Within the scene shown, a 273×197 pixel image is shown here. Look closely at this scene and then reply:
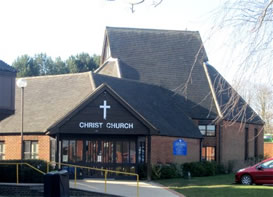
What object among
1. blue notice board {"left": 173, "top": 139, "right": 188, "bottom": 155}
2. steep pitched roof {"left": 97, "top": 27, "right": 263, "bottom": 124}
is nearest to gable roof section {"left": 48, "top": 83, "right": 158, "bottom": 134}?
blue notice board {"left": 173, "top": 139, "right": 188, "bottom": 155}

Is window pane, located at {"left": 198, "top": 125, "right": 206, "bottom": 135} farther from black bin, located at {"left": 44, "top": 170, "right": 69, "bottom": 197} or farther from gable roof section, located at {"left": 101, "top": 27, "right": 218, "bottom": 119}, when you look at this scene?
black bin, located at {"left": 44, "top": 170, "right": 69, "bottom": 197}

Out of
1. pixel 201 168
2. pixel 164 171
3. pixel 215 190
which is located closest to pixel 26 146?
pixel 164 171

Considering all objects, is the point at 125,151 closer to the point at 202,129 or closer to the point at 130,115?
the point at 130,115

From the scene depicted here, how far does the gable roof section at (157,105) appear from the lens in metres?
33.5

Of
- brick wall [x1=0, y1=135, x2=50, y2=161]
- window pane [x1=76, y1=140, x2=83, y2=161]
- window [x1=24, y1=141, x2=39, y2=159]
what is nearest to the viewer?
window pane [x1=76, y1=140, x2=83, y2=161]

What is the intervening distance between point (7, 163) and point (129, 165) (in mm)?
6849

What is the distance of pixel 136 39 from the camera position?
147ft

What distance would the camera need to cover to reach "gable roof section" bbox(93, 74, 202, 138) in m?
33.5

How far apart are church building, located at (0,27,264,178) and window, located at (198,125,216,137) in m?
0.07

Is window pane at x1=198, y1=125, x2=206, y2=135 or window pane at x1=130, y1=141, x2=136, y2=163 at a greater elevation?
window pane at x1=198, y1=125, x2=206, y2=135

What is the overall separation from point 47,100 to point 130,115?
7.61 m

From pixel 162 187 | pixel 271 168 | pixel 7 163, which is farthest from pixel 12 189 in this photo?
pixel 271 168

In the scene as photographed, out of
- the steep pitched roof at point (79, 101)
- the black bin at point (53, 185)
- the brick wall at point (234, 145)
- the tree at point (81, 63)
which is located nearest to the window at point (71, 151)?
the steep pitched roof at point (79, 101)

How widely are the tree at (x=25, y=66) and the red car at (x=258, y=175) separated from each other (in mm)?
50670
